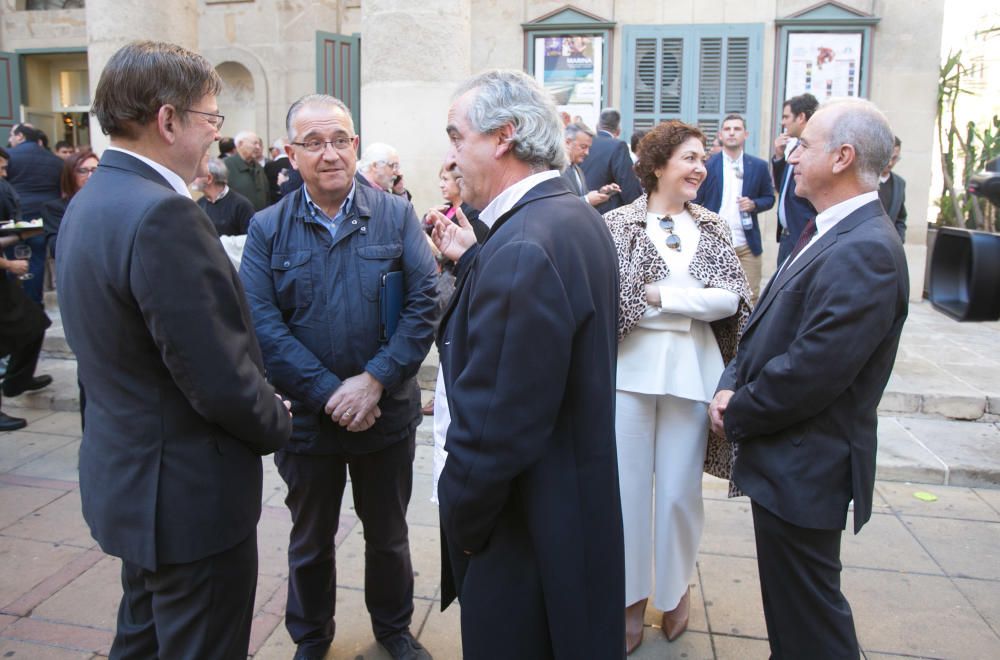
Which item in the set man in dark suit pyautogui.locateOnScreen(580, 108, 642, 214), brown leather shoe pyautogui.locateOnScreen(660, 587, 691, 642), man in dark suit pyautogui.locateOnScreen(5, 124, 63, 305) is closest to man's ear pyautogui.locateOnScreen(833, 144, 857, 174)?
brown leather shoe pyautogui.locateOnScreen(660, 587, 691, 642)

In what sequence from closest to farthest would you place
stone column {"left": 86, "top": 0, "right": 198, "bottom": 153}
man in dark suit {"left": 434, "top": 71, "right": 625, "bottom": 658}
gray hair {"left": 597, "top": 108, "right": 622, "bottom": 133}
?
man in dark suit {"left": 434, "top": 71, "right": 625, "bottom": 658}
gray hair {"left": 597, "top": 108, "right": 622, "bottom": 133}
stone column {"left": 86, "top": 0, "right": 198, "bottom": 153}

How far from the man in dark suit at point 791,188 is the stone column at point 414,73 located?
2.72 meters

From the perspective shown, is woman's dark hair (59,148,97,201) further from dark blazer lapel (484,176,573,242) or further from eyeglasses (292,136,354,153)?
dark blazer lapel (484,176,573,242)

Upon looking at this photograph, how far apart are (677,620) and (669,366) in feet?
3.34

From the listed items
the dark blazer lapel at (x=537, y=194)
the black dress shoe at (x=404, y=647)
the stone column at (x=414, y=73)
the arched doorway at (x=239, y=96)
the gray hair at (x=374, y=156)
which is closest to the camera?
Answer: the dark blazer lapel at (x=537, y=194)

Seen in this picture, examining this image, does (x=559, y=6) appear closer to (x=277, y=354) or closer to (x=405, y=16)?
(x=405, y=16)

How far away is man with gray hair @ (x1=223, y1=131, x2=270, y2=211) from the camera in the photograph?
8.32m

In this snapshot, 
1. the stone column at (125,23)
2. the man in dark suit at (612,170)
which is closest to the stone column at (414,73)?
the man in dark suit at (612,170)

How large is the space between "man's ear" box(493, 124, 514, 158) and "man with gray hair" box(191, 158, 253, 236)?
4380mm

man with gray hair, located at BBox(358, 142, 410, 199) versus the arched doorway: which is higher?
the arched doorway

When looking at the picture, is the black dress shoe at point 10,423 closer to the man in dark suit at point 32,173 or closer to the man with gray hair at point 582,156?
the man in dark suit at point 32,173

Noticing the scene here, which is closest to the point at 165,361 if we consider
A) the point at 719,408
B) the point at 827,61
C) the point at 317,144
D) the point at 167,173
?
the point at 167,173

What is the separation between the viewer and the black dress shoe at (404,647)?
2945 mm

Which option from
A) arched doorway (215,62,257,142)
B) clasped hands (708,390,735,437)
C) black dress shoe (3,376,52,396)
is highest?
arched doorway (215,62,257,142)
